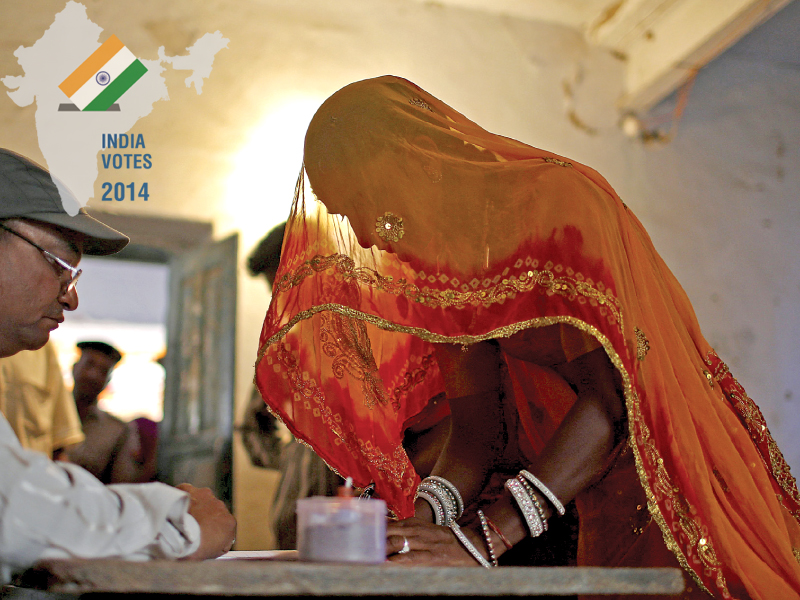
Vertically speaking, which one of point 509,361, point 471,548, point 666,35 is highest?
point 666,35

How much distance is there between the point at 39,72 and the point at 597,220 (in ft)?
9.72

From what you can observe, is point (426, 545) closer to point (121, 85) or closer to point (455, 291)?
point (455, 291)

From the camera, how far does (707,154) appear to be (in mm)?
3898

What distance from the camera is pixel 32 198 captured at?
1063 millimetres

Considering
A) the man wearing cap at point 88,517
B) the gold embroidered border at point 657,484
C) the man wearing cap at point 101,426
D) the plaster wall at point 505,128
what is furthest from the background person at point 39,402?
the gold embroidered border at point 657,484

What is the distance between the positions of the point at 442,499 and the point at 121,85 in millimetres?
2934

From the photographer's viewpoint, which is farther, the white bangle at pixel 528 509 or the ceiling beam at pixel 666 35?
the ceiling beam at pixel 666 35

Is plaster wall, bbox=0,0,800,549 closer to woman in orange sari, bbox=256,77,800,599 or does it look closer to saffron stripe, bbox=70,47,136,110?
saffron stripe, bbox=70,47,136,110

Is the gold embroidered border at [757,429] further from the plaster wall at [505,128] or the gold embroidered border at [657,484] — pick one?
the plaster wall at [505,128]

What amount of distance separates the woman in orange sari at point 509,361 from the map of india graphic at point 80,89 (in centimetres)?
221

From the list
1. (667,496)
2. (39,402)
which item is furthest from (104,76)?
(667,496)

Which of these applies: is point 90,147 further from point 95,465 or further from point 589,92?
point 589,92

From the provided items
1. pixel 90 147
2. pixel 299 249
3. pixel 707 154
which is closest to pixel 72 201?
pixel 299 249

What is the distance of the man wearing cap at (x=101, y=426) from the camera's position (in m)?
3.13
